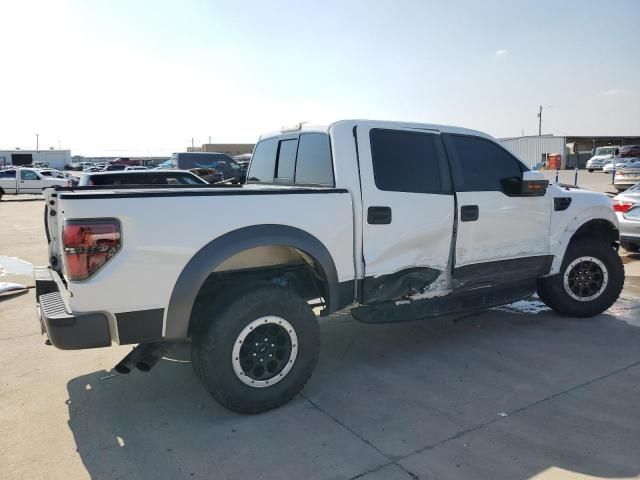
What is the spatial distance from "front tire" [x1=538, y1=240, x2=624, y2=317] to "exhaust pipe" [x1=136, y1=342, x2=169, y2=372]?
3968mm

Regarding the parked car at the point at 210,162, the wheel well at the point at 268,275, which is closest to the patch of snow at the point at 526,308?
the wheel well at the point at 268,275

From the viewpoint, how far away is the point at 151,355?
3488 mm

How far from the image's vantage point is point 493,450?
121 inches

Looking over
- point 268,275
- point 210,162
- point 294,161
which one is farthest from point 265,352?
point 210,162

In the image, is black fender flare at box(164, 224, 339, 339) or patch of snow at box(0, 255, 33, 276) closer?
black fender flare at box(164, 224, 339, 339)

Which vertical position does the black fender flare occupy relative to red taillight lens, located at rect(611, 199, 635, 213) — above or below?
below

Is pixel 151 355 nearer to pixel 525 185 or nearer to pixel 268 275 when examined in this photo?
pixel 268 275

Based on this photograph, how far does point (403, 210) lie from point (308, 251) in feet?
3.20

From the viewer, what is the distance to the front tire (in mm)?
5488

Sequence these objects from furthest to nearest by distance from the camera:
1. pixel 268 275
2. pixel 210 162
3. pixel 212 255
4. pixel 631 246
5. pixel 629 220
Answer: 1. pixel 210 162
2. pixel 631 246
3. pixel 629 220
4. pixel 268 275
5. pixel 212 255

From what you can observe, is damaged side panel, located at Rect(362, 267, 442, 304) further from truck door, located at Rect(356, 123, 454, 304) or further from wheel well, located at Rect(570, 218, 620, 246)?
wheel well, located at Rect(570, 218, 620, 246)

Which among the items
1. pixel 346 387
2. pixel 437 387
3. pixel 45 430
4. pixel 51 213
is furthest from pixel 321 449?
pixel 51 213

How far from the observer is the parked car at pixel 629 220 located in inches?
329

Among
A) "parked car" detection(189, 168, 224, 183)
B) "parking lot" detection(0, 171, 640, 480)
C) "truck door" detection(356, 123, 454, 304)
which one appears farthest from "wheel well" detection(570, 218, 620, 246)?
"parked car" detection(189, 168, 224, 183)
